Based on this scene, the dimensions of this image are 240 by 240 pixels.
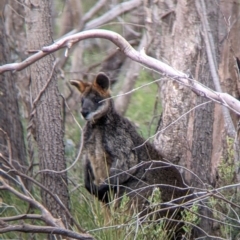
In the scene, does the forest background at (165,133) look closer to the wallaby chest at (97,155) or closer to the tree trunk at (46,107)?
the tree trunk at (46,107)

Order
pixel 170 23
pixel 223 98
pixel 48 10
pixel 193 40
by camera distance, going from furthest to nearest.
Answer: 1. pixel 170 23
2. pixel 193 40
3. pixel 48 10
4. pixel 223 98

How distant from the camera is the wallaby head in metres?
8.32

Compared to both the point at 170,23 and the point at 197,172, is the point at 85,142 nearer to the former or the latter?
the point at 197,172

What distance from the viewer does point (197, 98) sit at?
7.75m

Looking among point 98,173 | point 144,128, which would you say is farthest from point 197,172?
point 144,128

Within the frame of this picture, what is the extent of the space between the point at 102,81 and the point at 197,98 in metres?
1.08

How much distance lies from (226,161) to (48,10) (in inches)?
81.5

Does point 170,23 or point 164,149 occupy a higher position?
point 170,23

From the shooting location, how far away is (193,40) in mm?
8234

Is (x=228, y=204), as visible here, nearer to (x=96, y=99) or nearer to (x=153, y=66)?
(x=153, y=66)

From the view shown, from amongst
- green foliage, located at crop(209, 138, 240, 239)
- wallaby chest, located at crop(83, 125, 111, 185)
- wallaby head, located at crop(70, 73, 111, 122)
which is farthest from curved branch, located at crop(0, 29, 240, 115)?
wallaby chest, located at crop(83, 125, 111, 185)

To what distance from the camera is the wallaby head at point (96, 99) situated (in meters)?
8.32

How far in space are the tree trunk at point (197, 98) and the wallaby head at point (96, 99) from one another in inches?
23.7

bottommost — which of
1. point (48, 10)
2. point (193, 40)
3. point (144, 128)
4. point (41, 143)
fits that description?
point (144, 128)
